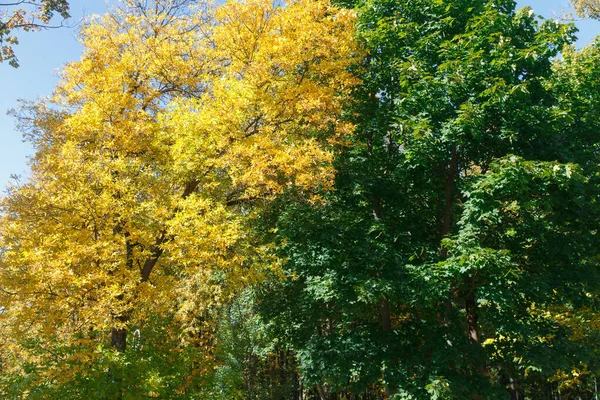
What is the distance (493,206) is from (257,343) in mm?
9864

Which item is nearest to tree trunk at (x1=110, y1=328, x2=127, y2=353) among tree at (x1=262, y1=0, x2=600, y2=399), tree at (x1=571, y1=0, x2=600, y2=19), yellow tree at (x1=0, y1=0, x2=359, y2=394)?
yellow tree at (x1=0, y1=0, x2=359, y2=394)

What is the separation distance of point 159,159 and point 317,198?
403 centimetres

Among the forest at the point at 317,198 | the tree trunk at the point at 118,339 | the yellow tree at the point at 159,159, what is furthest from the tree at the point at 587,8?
the tree trunk at the point at 118,339

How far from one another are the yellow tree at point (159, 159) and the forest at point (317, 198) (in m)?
0.06

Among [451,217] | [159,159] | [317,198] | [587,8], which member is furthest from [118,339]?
[587,8]

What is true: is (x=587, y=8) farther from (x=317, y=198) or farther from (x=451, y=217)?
(x=317, y=198)

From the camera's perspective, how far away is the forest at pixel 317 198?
346 inches

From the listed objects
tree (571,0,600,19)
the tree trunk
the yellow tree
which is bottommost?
the tree trunk

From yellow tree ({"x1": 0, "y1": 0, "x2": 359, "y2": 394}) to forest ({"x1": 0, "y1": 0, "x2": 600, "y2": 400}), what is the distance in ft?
0.21

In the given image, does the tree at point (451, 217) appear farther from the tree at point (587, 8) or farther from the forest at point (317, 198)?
the tree at point (587, 8)

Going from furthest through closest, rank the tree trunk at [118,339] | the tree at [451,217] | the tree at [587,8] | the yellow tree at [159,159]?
the tree at [587,8], the tree trunk at [118,339], the tree at [451,217], the yellow tree at [159,159]

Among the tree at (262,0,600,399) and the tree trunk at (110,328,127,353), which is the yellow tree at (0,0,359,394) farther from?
the tree at (262,0,600,399)

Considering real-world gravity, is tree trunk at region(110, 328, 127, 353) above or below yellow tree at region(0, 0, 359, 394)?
below

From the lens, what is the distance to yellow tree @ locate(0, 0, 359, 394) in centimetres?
860
